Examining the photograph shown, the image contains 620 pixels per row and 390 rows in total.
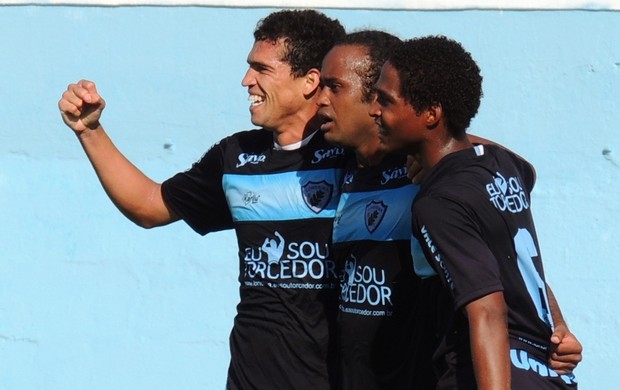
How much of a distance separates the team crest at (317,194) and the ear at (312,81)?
0.30 metres

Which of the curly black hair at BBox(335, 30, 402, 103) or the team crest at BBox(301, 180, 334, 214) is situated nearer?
the curly black hair at BBox(335, 30, 402, 103)

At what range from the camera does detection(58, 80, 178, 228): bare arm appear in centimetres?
383

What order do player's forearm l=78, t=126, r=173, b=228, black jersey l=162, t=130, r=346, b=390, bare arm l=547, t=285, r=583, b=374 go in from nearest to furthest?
bare arm l=547, t=285, r=583, b=374 → black jersey l=162, t=130, r=346, b=390 → player's forearm l=78, t=126, r=173, b=228

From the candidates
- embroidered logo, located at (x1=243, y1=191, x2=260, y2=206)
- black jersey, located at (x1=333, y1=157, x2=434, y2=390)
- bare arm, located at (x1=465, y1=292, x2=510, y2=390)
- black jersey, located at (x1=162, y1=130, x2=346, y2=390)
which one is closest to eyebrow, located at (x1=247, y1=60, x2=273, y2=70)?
black jersey, located at (x1=162, y1=130, x2=346, y2=390)

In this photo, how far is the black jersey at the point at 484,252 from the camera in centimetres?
285

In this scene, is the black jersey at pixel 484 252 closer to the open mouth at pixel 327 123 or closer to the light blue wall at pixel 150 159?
the open mouth at pixel 327 123

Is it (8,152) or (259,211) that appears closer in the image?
(259,211)

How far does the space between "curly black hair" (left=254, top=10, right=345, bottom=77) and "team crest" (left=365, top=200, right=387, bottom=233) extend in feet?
1.88

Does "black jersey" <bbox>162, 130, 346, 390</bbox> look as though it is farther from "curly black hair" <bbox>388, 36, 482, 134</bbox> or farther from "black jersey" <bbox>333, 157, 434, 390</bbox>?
"curly black hair" <bbox>388, 36, 482, 134</bbox>

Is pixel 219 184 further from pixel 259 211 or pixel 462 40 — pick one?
pixel 462 40

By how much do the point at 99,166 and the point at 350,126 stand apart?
3.01 ft

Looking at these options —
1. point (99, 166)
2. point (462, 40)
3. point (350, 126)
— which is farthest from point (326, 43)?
point (462, 40)

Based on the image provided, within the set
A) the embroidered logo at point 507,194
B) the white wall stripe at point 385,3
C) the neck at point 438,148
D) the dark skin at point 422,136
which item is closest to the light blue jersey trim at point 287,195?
the dark skin at point 422,136

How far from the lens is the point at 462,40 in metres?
5.20
